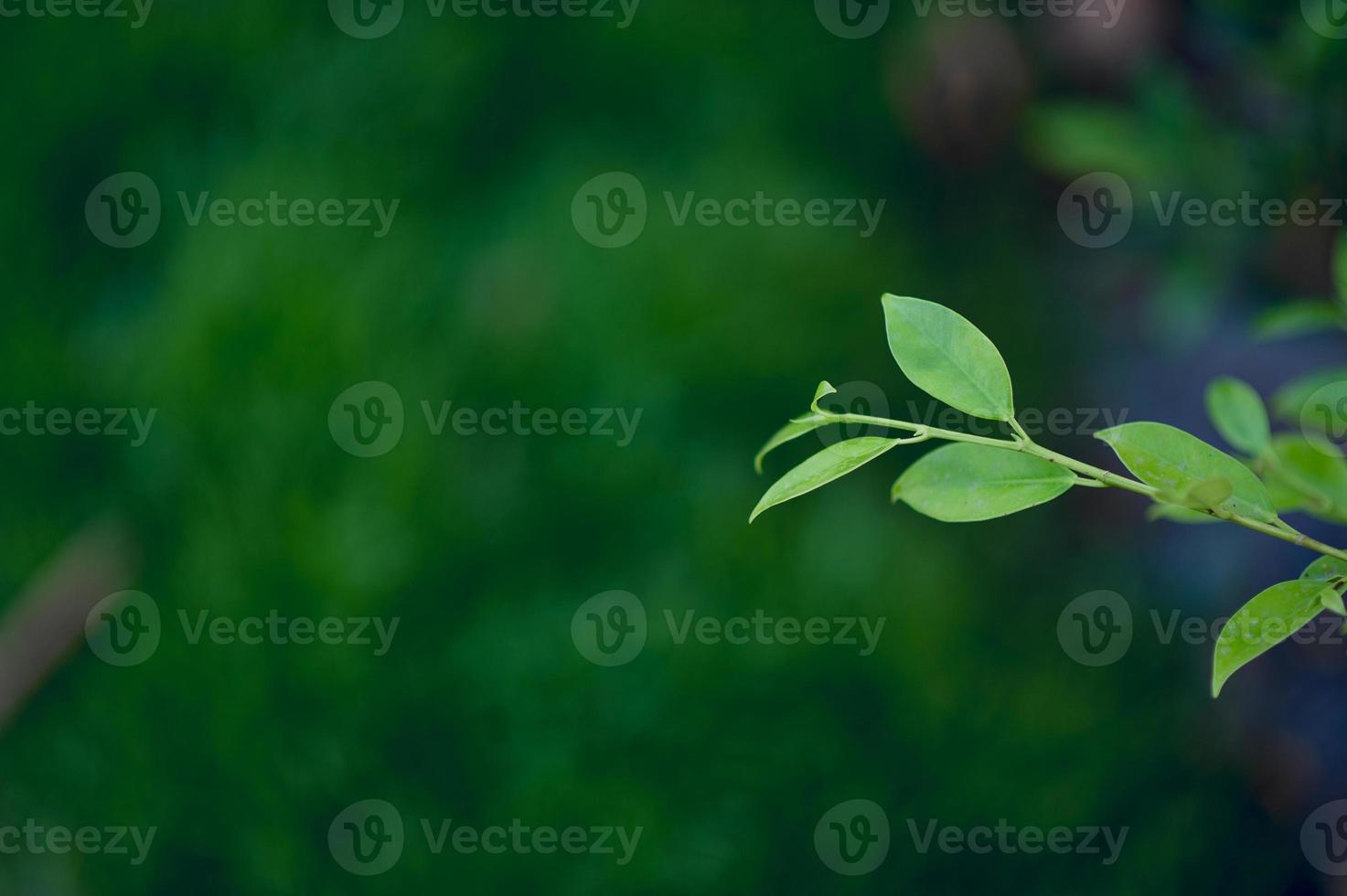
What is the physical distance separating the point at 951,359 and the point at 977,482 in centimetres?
6

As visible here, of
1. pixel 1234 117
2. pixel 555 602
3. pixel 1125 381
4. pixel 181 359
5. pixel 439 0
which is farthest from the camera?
pixel 439 0

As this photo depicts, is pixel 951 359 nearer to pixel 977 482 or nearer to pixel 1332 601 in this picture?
pixel 977 482

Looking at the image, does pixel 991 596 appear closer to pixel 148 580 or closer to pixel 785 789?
pixel 785 789

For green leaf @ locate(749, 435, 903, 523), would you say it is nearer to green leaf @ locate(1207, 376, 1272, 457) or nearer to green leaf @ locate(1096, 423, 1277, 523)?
green leaf @ locate(1096, 423, 1277, 523)

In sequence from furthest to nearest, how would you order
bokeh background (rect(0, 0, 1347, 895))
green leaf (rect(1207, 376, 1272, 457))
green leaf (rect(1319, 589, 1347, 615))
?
bokeh background (rect(0, 0, 1347, 895)) < green leaf (rect(1207, 376, 1272, 457)) < green leaf (rect(1319, 589, 1347, 615))

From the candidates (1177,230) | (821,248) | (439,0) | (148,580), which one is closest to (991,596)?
(1177,230)

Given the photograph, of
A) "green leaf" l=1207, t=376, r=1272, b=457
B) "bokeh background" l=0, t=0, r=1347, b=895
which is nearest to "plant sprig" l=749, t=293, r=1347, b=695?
"green leaf" l=1207, t=376, r=1272, b=457

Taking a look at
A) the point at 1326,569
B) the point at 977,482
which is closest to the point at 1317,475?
the point at 1326,569

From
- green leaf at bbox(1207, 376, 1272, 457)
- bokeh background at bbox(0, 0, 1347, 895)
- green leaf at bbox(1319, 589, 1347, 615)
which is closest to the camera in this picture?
green leaf at bbox(1319, 589, 1347, 615)

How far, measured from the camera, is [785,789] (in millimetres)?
1297

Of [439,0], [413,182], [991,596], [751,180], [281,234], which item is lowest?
[991,596]

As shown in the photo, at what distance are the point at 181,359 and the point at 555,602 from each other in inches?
24.7

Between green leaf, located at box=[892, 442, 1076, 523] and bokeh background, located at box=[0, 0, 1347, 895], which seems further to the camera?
bokeh background, located at box=[0, 0, 1347, 895]

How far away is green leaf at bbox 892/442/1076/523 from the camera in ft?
1.56
